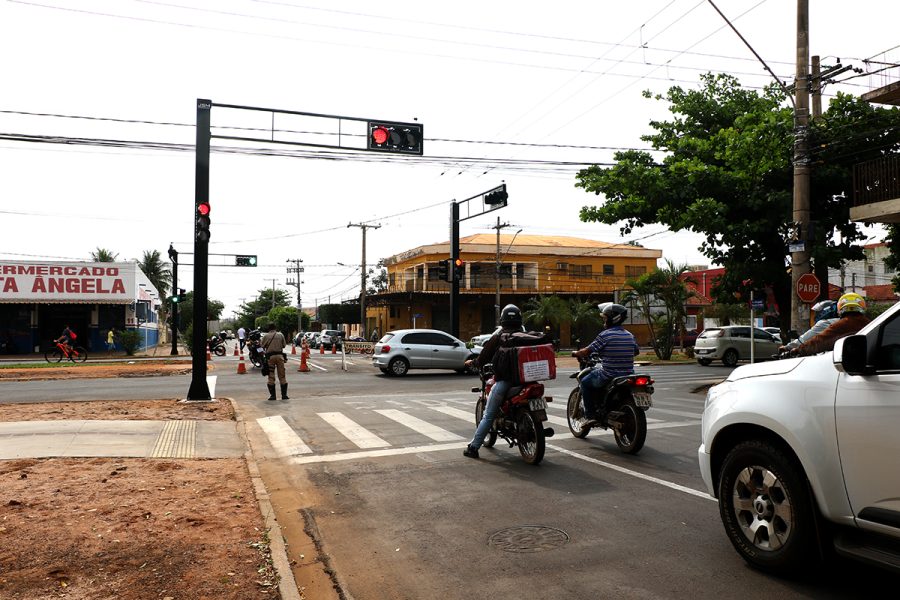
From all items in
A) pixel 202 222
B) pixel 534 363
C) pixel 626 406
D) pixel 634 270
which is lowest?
pixel 626 406

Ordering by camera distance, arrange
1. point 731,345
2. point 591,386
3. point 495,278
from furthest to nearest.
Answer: point 495,278 → point 731,345 → point 591,386

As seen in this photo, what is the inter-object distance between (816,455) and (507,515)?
264 cm

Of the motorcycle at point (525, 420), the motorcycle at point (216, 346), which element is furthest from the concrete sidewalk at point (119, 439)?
the motorcycle at point (216, 346)

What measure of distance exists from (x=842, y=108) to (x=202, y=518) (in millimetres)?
19709

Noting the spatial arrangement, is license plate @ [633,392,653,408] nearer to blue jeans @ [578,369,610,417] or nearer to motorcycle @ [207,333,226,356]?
blue jeans @ [578,369,610,417]

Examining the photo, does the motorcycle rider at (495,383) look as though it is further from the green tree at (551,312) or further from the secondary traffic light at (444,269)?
the green tree at (551,312)

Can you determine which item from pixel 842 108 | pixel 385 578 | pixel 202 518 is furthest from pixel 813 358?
pixel 842 108

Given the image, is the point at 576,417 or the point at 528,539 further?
the point at 576,417

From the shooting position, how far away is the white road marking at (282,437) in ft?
29.6

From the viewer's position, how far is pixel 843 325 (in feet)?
22.7

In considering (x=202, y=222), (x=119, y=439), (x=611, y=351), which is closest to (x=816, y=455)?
(x=611, y=351)

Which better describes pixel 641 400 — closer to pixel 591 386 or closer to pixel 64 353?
pixel 591 386

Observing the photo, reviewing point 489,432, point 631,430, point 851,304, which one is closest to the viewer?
point 851,304

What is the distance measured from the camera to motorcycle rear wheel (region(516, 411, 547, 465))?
7.49 meters
